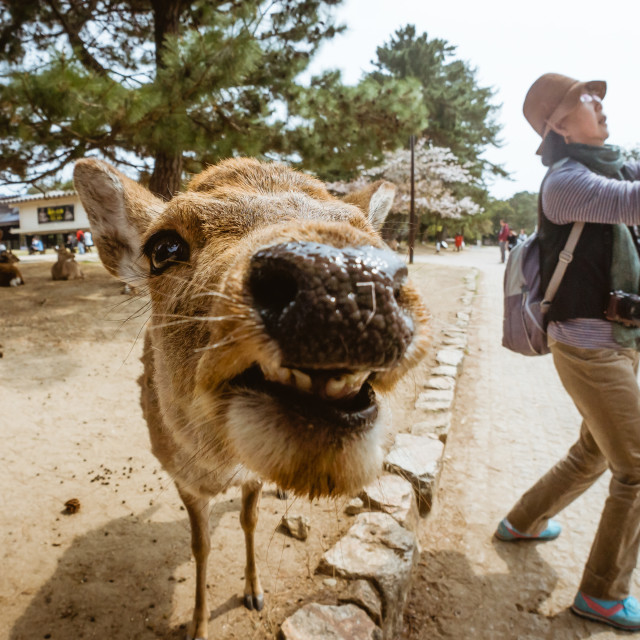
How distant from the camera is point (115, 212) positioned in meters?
2.75

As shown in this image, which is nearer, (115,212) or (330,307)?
(330,307)

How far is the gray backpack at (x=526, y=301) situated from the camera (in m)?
2.78

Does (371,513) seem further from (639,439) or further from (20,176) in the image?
(20,176)

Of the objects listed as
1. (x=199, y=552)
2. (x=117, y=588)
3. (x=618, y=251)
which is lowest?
(x=117, y=588)

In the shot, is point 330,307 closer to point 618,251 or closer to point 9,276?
point 618,251

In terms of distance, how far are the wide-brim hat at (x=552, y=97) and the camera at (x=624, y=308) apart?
3.43 feet

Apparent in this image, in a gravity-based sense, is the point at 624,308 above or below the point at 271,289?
below

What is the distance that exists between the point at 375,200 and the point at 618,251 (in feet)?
4.90

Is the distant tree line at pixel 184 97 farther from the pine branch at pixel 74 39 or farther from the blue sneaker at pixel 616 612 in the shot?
the blue sneaker at pixel 616 612

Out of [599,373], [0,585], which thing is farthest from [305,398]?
[0,585]

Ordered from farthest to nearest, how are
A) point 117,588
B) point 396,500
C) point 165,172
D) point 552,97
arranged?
point 165,172, point 396,500, point 117,588, point 552,97

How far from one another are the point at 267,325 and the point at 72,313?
31.5ft

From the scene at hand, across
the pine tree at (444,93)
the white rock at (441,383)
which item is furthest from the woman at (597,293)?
the pine tree at (444,93)

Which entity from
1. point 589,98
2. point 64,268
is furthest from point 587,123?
point 64,268
